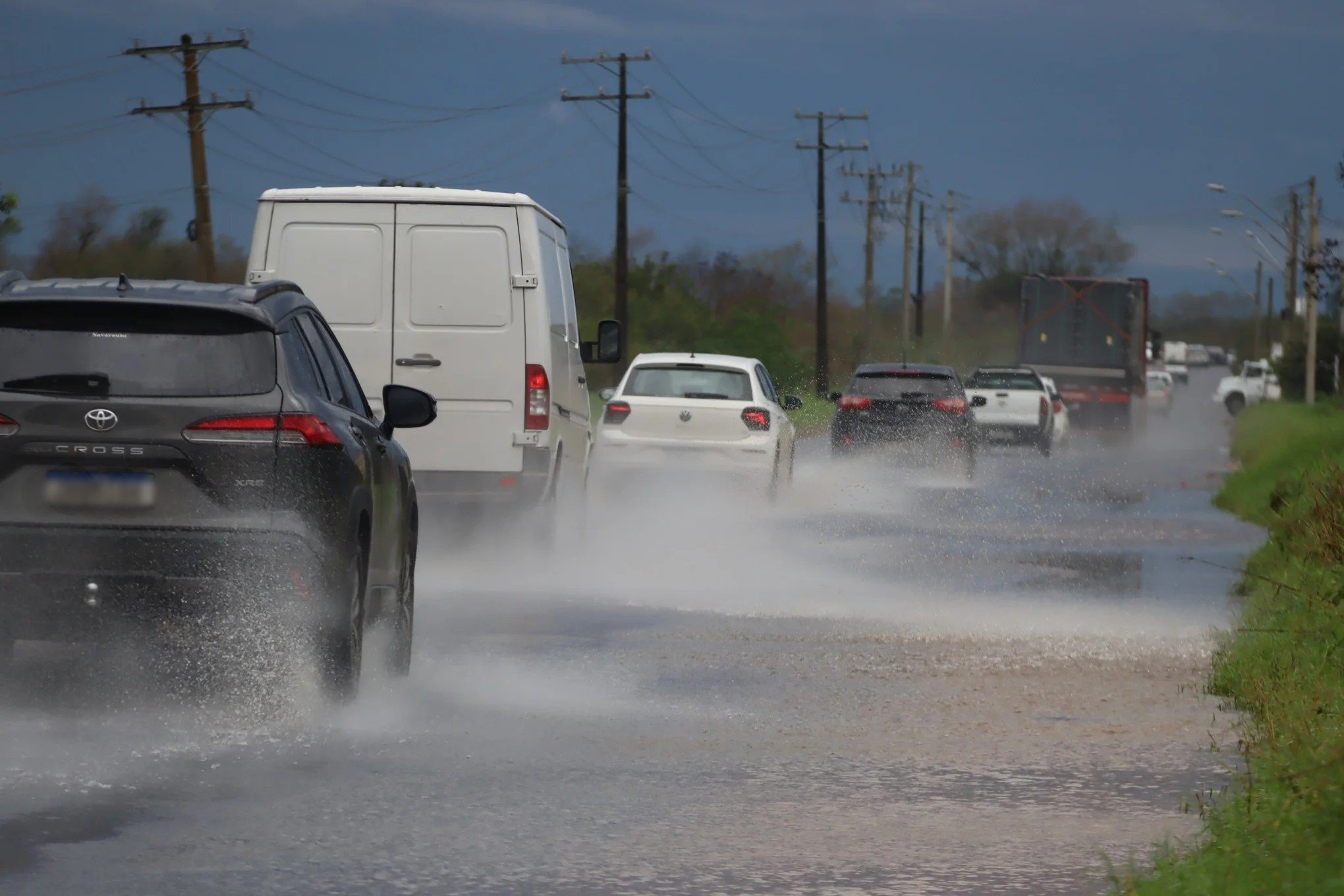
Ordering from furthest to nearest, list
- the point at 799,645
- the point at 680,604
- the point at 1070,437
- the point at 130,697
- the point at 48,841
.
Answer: the point at 1070,437, the point at 680,604, the point at 799,645, the point at 130,697, the point at 48,841

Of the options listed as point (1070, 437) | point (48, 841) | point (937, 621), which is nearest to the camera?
point (48, 841)

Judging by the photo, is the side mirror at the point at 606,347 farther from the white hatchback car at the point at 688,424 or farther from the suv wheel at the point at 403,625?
the suv wheel at the point at 403,625

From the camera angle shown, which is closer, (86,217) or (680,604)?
(680,604)

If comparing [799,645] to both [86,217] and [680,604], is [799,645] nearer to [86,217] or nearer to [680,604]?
[680,604]

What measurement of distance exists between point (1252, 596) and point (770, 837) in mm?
8106

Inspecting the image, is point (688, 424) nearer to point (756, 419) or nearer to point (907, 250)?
point (756, 419)

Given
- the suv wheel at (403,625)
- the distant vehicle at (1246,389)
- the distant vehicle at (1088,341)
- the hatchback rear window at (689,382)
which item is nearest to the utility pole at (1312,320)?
the distant vehicle at (1088,341)

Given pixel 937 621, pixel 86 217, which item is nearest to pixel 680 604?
pixel 937 621

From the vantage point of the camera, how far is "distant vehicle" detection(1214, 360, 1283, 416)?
257 ft

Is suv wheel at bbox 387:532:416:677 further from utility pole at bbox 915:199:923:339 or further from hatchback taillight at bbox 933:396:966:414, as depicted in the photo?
utility pole at bbox 915:199:923:339

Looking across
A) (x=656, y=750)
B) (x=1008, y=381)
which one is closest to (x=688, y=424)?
(x=656, y=750)

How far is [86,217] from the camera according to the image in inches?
2884

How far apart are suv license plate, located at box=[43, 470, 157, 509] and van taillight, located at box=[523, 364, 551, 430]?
7.31m

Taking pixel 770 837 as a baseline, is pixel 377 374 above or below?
above
